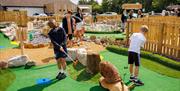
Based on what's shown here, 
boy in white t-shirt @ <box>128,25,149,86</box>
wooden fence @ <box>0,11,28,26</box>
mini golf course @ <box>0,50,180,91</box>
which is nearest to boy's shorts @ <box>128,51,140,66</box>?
boy in white t-shirt @ <box>128,25,149,86</box>

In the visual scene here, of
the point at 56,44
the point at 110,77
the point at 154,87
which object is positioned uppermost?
the point at 56,44

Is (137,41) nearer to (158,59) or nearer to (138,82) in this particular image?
Result: (138,82)

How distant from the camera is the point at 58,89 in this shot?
6.32 metres

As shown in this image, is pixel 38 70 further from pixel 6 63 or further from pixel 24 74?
pixel 6 63

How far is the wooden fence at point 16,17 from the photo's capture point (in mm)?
23875

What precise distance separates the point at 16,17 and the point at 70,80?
18.5m

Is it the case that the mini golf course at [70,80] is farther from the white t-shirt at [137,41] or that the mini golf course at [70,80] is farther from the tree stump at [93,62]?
the white t-shirt at [137,41]

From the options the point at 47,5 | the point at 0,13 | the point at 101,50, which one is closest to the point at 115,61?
the point at 101,50

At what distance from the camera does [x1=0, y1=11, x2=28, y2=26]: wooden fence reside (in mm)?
23875

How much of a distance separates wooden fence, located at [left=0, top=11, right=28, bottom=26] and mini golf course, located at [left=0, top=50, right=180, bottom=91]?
54.3 feet

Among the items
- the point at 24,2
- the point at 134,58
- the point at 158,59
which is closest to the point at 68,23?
the point at 158,59

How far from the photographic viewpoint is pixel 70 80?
6.96 metres

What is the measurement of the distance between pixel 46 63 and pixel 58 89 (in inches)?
104

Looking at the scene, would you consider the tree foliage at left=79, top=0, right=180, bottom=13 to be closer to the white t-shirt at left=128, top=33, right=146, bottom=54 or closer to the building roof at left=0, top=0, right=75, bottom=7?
the building roof at left=0, top=0, right=75, bottom=7
